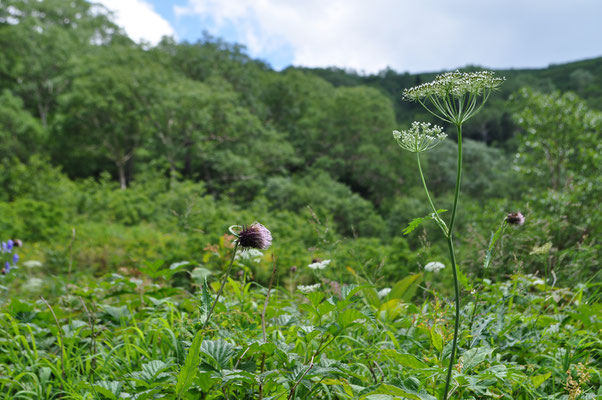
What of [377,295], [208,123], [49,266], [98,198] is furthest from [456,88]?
[208,123]

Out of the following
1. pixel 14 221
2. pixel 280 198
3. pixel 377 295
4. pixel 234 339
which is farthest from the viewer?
pixel 280 198

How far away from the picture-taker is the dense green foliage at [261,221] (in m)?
1.20

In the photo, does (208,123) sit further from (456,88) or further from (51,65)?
(456,88)

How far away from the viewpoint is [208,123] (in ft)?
53.5

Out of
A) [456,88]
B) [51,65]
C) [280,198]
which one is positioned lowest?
[280,198]

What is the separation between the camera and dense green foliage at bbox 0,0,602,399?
1.20 m

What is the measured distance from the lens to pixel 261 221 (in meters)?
5.59

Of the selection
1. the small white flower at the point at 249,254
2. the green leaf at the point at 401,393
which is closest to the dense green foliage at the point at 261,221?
the green leaf at the point at 401,393

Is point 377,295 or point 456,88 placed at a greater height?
point 456,88

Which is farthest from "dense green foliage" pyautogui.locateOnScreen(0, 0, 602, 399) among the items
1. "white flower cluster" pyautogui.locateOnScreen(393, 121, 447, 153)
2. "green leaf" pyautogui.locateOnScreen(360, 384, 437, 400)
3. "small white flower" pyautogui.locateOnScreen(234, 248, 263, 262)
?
"white flower cluster" pyautogui.locateOnScreen(393, 121, 447, 153)

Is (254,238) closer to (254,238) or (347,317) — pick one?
(254,238)

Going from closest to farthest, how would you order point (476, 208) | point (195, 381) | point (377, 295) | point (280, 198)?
point (195, 381)
point (377, 295)
point (476, 208)
point (280, 198)

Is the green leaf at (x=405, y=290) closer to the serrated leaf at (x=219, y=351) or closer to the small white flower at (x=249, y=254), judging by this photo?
the small white flower at (x=249, y=254)

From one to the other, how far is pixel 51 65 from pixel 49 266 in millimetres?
19473
